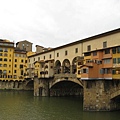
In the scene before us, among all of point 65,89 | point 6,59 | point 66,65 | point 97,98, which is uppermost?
point 6,59

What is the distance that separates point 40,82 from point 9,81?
31144mm

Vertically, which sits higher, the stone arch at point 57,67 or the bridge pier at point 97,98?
the stone arch at point 57,67

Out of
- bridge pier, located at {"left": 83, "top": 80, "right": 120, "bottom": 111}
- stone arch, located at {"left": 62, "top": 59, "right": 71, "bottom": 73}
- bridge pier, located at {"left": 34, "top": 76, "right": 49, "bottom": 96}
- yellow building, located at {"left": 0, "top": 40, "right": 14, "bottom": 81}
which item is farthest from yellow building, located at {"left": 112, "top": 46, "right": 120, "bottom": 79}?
yellow building, located at {"left": 0, "top": 40, "right": 14, "bottom": 81}

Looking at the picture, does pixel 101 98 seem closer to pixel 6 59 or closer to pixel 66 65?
pixel 66 65

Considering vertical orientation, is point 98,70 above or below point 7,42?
below

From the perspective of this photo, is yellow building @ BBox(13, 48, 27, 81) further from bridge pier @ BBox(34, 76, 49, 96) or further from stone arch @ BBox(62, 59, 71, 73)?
stone arch @ BBox(62, 59, 71, 73)

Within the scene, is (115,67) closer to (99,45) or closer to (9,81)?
(99,45)

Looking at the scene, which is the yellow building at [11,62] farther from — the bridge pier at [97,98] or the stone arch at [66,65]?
the bridge pier at [97,98]

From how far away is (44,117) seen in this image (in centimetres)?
3256

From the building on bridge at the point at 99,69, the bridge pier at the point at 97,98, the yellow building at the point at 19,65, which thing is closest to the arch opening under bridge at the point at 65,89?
the building on bridge at the point at 99,69

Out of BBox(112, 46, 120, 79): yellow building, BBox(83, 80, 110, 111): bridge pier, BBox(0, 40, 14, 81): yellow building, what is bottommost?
BBox(83, 80, 110, 111): bridge pier

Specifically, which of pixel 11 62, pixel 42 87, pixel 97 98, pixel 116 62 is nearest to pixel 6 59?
pixel 11 62

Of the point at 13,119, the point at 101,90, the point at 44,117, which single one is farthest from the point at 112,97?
the point at 13,119

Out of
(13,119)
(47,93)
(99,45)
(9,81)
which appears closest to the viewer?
(13,119)
